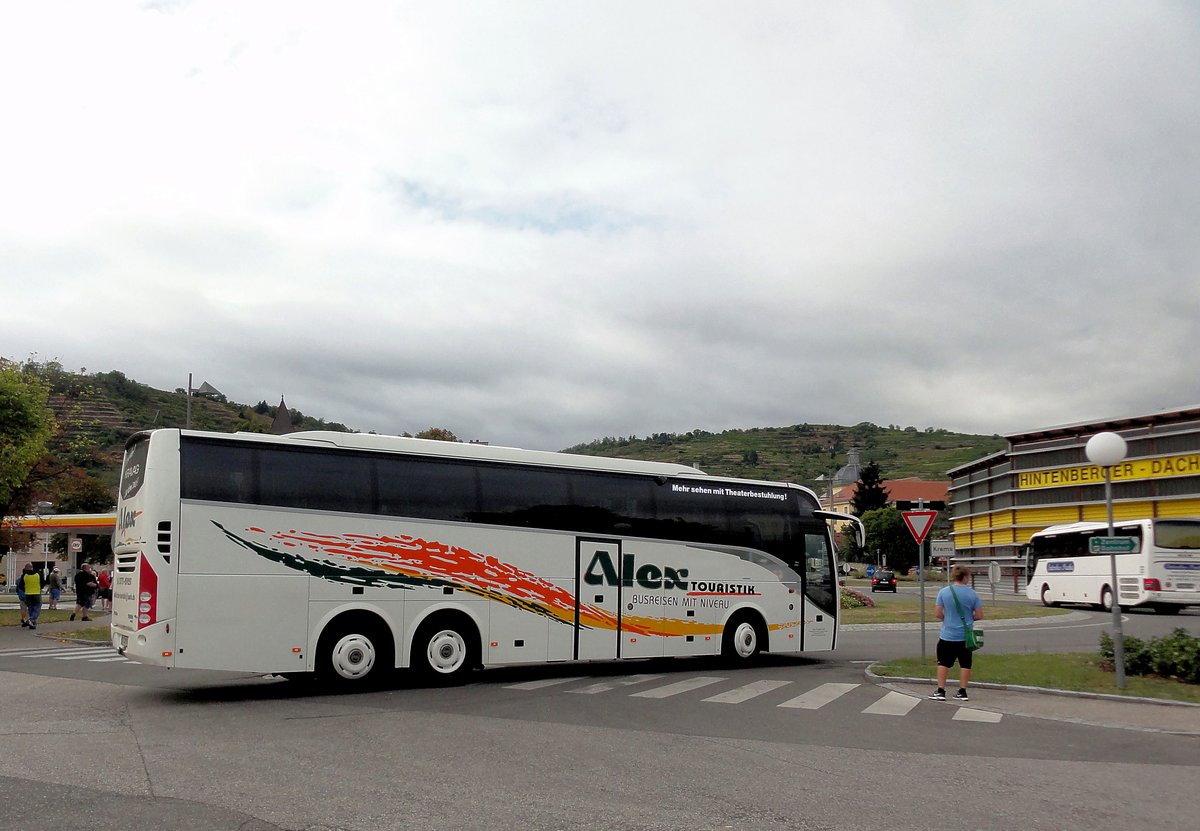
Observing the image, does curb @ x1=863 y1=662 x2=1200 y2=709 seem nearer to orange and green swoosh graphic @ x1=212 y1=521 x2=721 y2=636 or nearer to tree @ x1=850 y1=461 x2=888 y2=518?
orange and green swoosh graphic @ x1=212 y1=521 x2=721 y2=636

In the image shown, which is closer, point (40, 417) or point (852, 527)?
point (852, 527)

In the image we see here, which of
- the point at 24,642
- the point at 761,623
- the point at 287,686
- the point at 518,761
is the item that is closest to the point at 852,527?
the point at 761,623

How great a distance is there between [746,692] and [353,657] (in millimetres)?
5441

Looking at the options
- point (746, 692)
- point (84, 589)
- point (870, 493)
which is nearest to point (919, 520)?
point (746, 692)

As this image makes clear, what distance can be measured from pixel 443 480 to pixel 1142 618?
2704 cm

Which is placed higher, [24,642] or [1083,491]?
[1083,491]

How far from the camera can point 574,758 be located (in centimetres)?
885

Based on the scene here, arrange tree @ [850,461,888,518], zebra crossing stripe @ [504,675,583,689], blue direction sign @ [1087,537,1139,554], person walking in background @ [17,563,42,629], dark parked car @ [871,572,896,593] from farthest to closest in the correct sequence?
tree @ [850,461,888,518] → dark parked car @ [871,572,896,593] → person walking in background @ [17,563,42,629] → zebra crossing stripe @ [504,675,583,689] → blue direction sign @ [1087,537,1139,554]

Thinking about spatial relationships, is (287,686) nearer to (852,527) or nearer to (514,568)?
(514,568)

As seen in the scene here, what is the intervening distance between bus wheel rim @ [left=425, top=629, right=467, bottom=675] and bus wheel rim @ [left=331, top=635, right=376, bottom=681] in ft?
2.89

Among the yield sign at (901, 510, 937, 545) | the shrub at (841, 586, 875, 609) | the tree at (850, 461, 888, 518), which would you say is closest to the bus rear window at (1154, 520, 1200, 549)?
the shrub at (841, 586, 875, 609)

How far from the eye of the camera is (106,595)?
35531mm

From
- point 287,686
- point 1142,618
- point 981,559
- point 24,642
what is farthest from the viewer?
point 981,559

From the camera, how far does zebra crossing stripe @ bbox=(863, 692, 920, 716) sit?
12.1m
